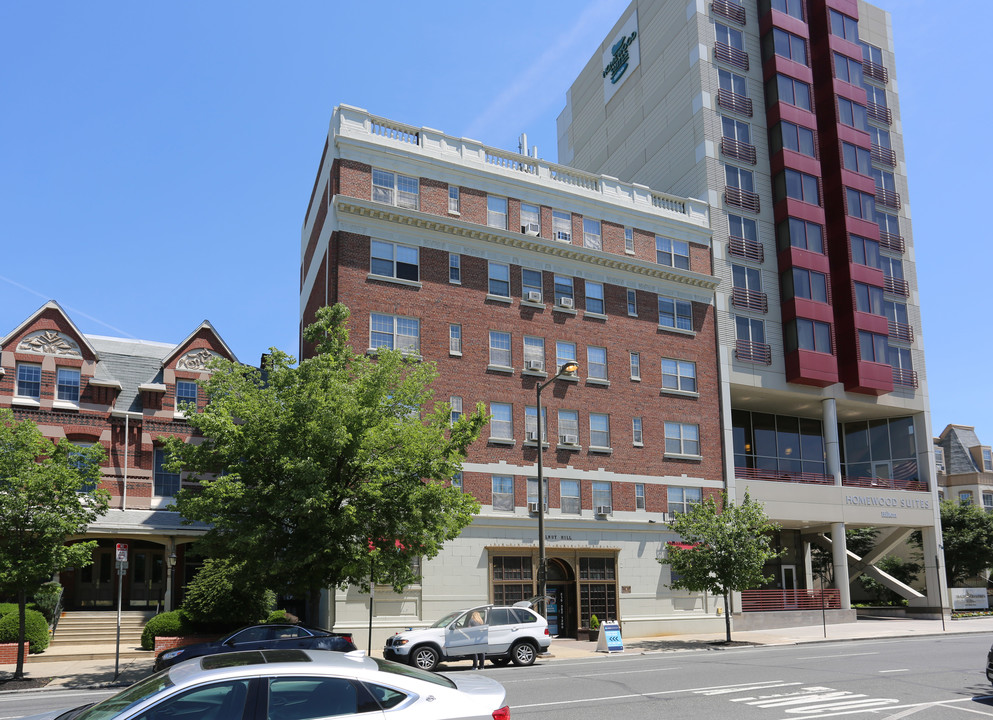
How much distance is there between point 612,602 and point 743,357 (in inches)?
559

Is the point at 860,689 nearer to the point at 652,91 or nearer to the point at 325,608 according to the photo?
the point at 325,608

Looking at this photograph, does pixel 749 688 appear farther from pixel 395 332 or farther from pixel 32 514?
pixel 395 332

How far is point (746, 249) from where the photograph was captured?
43531 mm

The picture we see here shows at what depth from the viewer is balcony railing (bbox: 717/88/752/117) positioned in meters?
44.6

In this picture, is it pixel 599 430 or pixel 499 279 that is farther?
pixel 599 430

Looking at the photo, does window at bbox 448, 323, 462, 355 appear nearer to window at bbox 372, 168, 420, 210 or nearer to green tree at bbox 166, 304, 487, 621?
window at bbox 372, 168, 420, 210

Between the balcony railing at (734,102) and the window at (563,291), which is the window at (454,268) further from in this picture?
the balcony railing at (734,102)

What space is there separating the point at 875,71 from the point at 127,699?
180 ft

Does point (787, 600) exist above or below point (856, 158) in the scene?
below

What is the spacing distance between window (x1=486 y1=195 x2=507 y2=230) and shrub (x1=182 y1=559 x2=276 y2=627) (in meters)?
17.4

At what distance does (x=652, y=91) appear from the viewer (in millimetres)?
48844

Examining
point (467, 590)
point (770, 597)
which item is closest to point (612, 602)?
point (467, 590)

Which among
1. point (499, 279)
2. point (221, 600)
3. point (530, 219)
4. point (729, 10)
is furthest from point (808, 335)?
point (221, 600)

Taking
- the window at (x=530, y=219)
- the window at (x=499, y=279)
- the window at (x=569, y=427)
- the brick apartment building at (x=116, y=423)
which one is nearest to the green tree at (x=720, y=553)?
the window at (x=569, y=427)
